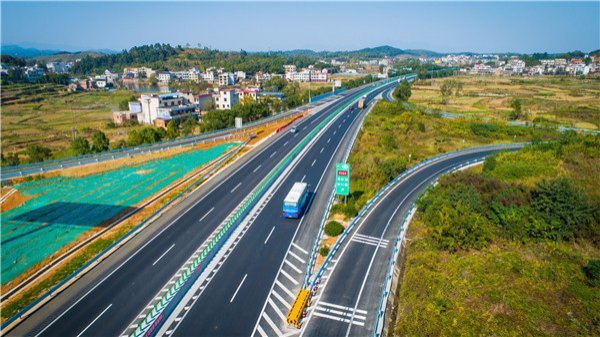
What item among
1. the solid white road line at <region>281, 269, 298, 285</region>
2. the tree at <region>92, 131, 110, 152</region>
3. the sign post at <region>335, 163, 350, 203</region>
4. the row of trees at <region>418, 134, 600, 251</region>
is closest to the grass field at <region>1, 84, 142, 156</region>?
the tree at <region>92, 131, 110, 152</region>

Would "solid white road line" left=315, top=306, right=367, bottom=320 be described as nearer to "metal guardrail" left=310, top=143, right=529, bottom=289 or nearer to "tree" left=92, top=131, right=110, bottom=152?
"metal guardrail" left=310, top=143, right=529, bottom=289

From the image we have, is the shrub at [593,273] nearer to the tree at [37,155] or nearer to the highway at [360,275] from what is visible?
the highway at [360,275]

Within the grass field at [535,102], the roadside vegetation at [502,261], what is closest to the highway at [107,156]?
the roadside vegetation at [502,261]

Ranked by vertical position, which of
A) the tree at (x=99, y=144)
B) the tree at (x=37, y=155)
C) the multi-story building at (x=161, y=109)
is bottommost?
the tree at (x=37, y=155)

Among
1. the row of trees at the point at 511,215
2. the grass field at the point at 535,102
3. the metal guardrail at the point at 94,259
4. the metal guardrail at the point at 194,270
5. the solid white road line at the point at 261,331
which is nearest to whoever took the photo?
the solid white road line at the point at 261,331

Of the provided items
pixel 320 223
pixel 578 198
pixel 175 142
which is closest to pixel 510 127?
pixel 578 198

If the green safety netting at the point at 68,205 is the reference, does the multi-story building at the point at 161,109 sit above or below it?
above

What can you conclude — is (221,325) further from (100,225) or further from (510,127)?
(510,127)
